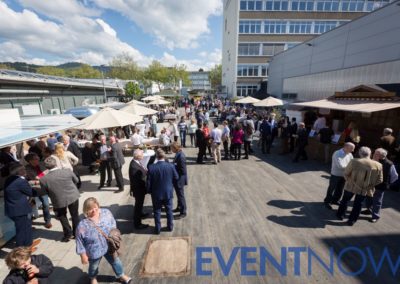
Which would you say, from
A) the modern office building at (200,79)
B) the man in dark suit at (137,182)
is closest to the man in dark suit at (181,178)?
the man in dark suit at (137,182)

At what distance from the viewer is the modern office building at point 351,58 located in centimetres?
1029

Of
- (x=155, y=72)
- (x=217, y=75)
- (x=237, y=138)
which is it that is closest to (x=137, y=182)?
(x=237, y=138)

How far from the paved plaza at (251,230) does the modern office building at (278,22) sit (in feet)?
112

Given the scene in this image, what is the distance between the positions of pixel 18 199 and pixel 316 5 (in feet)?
148

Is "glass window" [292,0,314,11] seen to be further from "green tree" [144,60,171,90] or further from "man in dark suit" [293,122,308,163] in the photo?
"man in dark suit" [293,122,308,163]

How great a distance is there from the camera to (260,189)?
6.74 meters

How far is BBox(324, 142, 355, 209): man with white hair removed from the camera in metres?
4.96

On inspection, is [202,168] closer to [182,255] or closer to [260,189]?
[260,189]

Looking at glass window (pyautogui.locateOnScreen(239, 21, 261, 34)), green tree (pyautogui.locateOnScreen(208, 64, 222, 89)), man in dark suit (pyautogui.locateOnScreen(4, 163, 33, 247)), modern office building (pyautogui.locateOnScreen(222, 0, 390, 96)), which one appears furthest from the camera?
green tree (pyautogui.locateOnScreen(208, 64, 222, 89))

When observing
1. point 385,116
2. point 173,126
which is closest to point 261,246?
point 173,126

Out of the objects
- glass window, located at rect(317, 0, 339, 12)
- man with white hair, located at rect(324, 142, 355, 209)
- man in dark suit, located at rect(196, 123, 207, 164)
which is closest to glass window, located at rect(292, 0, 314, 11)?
glass window, located at rect(317, 0, 339, 12)

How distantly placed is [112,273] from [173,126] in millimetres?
8099

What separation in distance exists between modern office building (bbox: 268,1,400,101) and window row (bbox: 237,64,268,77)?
15.3 meters

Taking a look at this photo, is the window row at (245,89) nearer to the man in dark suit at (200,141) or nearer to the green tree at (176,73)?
the green tree at (176,73)
